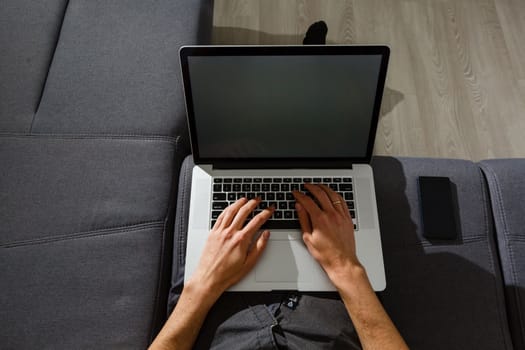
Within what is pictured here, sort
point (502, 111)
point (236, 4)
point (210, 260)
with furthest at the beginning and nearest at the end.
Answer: point (236, 4)
point (502, 111)
point (210, 260)

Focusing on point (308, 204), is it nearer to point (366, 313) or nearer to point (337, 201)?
point (337, 201)

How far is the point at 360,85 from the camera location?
83cm

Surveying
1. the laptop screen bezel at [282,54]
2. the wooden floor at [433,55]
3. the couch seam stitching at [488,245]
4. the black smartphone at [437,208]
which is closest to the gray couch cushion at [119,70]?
the laptop screen bezel at [282,54]

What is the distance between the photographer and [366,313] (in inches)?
32.5

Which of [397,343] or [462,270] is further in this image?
[462,270]

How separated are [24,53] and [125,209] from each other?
0.61 meters

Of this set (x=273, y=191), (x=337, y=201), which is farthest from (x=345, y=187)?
(x=273, y=191)

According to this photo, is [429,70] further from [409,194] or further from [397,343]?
[397,343]

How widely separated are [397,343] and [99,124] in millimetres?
947

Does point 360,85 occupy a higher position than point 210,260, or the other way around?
point 360,85

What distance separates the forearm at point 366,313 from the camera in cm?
79

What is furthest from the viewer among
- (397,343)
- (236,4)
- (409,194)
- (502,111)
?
(236,4)

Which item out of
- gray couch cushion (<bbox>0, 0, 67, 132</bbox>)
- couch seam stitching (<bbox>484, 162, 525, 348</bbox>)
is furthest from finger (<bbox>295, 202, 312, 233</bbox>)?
gray couch cushion (<bbox>0, 0, 67, 132</bbox>)

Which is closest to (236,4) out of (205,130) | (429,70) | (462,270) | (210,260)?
(429,70)
